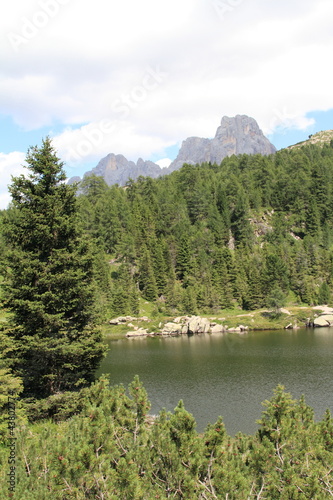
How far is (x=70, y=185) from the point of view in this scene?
22.8 metres

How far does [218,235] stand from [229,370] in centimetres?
7648

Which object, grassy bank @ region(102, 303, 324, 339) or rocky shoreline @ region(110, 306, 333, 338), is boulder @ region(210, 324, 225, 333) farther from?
grassy bank @ region(102, 303, 324, 339)

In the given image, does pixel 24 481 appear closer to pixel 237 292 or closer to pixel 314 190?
pixel 237 292

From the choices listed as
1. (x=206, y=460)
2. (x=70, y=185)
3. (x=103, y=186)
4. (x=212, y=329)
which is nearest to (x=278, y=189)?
(x=103, y=186)

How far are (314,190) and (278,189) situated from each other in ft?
44.4

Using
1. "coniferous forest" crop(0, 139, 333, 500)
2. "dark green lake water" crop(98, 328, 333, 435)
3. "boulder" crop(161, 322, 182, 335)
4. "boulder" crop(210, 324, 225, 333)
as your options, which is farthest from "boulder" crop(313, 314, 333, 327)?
"coniferous forest" crop(0, 139, 333, 500)

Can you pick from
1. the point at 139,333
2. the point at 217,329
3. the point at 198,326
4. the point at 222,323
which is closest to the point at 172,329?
the point at 198,326

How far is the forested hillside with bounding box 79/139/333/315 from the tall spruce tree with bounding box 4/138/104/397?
65.7 m

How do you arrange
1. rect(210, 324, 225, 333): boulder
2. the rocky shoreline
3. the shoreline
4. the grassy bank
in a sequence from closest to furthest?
the rocky shoreline, the shoreline, rect(210, 324, 225, 333): boulder, the grassy bank

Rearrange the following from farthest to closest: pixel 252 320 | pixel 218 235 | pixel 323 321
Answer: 1. pixel 218 235
2. pixel 252 320
3. pixel 323 321

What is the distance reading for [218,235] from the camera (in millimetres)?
115562

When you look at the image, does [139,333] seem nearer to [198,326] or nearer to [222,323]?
[198,326]

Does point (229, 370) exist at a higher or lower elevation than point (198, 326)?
lower

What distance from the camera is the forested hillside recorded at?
3607 inches
